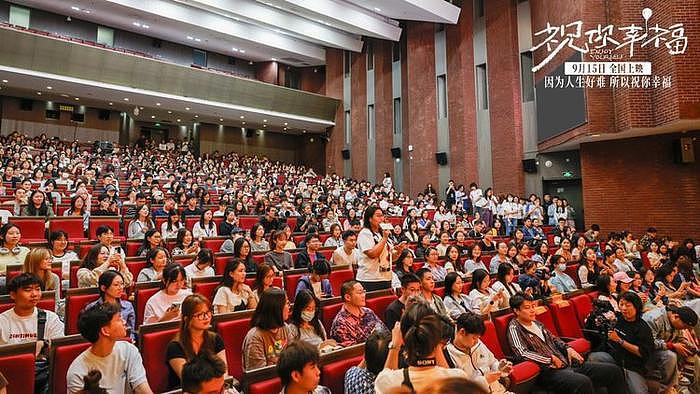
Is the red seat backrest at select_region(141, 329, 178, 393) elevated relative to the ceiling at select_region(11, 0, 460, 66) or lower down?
lower down

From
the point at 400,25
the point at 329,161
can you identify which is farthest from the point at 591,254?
the point at 329,161

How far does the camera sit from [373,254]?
10.7 feet

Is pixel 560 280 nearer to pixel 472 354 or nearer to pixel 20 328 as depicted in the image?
pixel 472 354

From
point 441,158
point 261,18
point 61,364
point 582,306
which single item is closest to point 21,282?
point 61,364

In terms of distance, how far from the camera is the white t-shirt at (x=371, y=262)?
3299mm

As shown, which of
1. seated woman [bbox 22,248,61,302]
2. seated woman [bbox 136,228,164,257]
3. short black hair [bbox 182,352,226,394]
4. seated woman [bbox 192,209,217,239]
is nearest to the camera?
short black hair [bbox 182,352,226,394]

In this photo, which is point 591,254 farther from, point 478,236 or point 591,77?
point 591,77

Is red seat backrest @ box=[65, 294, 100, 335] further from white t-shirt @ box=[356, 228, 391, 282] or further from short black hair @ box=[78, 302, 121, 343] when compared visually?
white t-shirt @ box=[356, 228, 391, 282]

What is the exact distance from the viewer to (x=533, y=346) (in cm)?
278

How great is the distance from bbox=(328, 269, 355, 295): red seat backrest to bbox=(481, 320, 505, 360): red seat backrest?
54.7 inches

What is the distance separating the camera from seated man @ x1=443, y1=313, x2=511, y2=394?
2.22m

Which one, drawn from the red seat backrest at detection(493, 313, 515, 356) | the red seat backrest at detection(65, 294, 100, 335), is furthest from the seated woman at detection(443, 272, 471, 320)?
the red seat backrest at detection(65, 294, 100, 335)

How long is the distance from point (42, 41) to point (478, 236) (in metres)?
12.0

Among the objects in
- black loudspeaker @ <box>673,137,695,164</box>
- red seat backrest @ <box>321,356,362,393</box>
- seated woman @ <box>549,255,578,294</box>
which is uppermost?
black loudspeaker @ <box>673,137,695,164</box>
